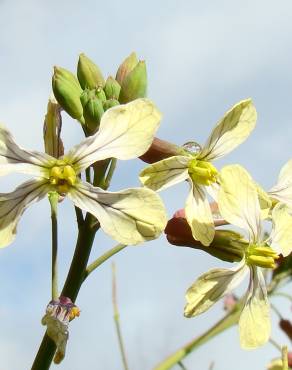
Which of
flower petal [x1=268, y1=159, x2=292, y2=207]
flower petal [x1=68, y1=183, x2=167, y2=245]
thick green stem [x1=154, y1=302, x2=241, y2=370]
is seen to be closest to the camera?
flower petal [x1=68, y1=183, x2=167, y2=245]

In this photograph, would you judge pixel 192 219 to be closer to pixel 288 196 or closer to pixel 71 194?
pixel 71 194

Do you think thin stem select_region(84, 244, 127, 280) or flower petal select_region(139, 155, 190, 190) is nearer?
flower petal select_region(139, 155, 190, 190)

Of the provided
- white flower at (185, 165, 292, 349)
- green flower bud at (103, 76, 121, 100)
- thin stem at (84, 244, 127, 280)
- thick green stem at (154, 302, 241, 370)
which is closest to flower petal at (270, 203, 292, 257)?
white flower at (185, 165, 292, 349)

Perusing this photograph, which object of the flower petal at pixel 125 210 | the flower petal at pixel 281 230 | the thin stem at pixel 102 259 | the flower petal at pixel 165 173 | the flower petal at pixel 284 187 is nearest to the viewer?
the flower petal at pixel 125 210

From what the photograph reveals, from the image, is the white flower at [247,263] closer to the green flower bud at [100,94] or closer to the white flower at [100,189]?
the white flower at [100,189]

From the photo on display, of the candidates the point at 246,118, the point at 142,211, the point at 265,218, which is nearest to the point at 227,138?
the point at 246,118

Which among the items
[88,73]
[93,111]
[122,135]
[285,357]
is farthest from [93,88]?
[285,357]

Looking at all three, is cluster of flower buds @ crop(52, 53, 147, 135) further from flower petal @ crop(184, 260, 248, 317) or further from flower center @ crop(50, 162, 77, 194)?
flower petal @ crop(184, 260, 248, 317)

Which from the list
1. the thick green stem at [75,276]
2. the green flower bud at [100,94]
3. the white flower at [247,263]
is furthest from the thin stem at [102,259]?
the green flower bud at [100,94]
